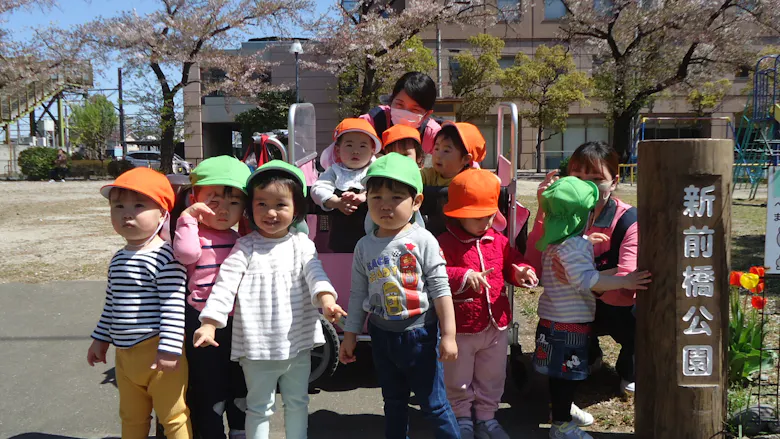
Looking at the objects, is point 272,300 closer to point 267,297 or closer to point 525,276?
point 267,297

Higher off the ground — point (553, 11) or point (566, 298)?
point (553, 11)

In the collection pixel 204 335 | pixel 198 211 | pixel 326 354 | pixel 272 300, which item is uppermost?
pixel 198 211

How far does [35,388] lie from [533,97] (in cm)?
2664

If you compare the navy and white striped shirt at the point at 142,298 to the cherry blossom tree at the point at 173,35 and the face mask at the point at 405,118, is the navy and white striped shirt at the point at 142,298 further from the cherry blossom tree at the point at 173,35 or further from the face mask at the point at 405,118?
the cherry blossom tree at the point at 173,35

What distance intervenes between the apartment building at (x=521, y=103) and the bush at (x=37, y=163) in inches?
280

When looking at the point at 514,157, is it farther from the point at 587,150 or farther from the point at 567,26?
the point at 567,26

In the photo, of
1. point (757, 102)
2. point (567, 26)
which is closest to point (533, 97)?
point (567, 26)

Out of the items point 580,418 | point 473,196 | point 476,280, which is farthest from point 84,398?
point 580,418

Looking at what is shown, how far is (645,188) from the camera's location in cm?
268

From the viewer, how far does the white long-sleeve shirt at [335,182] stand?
3287 mm

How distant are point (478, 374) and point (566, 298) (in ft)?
1.87

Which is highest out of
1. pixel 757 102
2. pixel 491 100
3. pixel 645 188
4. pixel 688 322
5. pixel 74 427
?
pixel 491 100

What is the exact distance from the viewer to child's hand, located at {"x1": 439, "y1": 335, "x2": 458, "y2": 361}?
248cm

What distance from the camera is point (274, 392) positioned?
2631mm
